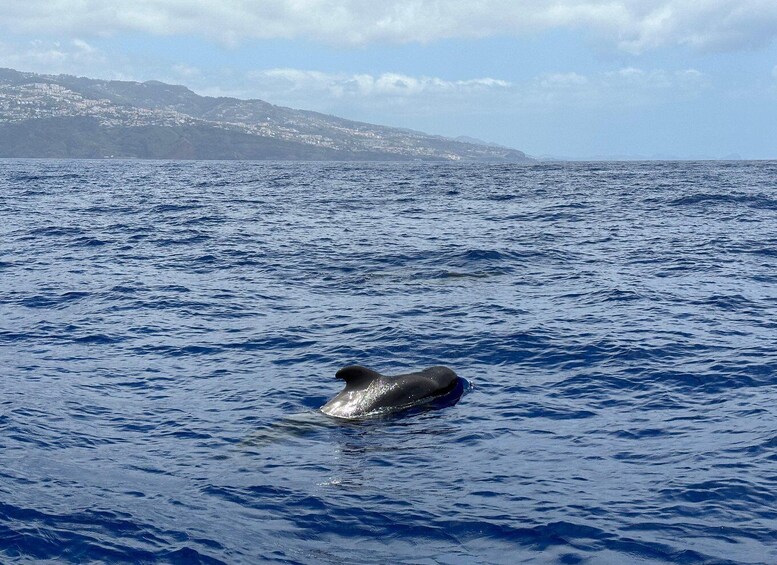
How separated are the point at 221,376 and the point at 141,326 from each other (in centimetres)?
594

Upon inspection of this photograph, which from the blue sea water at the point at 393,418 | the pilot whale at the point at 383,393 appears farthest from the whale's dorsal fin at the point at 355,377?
the blue sea water at the point at 393,418

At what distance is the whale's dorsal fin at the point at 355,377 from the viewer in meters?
17.4

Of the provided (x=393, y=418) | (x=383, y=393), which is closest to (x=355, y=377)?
(x=383, y=393)

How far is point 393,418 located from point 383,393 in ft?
2.40

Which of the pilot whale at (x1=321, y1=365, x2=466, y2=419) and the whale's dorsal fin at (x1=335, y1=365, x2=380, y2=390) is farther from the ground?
the whale's dorsal fin at (x1=335, y1=365, x2=380, y2=390)

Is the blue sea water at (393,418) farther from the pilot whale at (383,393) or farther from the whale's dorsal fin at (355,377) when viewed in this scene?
the whale's dorsal fin at (355,377)

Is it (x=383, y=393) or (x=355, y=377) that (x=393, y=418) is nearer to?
(x=383, y=393)

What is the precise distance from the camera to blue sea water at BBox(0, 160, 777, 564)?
11.6 metres

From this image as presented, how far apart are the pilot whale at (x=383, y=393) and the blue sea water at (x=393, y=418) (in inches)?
18.8

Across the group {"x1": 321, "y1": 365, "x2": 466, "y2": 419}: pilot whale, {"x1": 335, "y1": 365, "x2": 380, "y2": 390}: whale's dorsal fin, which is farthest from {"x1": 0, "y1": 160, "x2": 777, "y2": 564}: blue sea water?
{"x1": 335, "y1": 365, "x2": 380, "y2": 390}: whale's dorsal fin

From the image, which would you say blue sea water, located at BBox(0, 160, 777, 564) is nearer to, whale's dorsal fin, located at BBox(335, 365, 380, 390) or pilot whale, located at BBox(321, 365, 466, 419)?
pilot whale, located at BBox(321, 365, 466, 419)

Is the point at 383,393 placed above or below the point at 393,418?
above

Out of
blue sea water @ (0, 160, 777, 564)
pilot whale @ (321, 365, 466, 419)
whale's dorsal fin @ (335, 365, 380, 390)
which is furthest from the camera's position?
whale's dorsal fin @ (335, 365, 380, 390)

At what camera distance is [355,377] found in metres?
17.5
